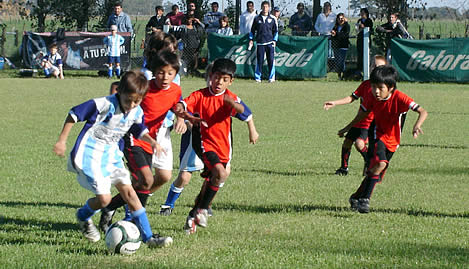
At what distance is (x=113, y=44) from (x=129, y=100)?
19846 millimetres

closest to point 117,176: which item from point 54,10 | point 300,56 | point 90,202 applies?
point 90,202

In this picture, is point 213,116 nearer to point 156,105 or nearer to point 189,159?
point 156,105

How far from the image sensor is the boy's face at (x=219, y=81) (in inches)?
246

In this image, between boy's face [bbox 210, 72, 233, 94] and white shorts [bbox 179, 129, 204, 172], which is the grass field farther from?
boy's face [bbox 210, 72, 233, 94]

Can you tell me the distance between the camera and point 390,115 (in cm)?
720

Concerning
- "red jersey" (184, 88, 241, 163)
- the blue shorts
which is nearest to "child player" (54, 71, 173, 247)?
"red jersey" (184, 88, 241, 163)

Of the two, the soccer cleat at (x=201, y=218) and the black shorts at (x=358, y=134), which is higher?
the soccer cleat at (x=201, y=218)

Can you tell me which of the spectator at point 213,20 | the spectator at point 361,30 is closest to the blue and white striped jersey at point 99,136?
the spectator at point 361,30

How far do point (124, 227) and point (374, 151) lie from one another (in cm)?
285

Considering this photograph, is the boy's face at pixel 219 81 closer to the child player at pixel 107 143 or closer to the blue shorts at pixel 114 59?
the child player at pixel 107 143

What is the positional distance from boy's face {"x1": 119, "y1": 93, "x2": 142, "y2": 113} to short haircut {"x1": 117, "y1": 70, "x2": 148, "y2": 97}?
24mm

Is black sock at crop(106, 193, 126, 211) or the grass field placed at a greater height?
black sock at crop(106, 193, 126, 211)

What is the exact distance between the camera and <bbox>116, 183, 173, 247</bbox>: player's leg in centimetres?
547

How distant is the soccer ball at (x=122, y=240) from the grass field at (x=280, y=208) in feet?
0.25
